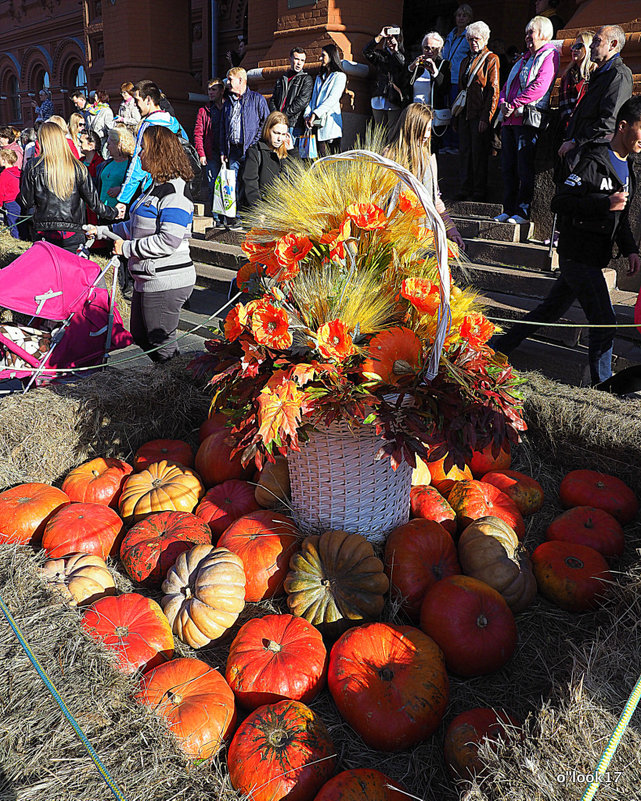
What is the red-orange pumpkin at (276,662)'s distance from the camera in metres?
Result: 1.79

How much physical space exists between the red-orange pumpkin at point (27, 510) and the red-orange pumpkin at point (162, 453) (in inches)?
14.9

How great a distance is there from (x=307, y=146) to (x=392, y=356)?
6.65m

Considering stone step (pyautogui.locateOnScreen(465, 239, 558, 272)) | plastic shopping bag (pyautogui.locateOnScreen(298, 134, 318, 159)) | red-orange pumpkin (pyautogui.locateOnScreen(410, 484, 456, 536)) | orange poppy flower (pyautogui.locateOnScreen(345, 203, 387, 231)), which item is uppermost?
plastic shopping bag (pyautogui.locateOnScreen(298, 134, 318, 159))

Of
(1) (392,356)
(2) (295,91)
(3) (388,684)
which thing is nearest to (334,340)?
(1) (392,356)

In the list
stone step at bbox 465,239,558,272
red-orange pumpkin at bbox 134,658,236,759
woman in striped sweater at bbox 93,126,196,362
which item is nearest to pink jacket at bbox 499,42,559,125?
stone step at bbox 465,239,558,272

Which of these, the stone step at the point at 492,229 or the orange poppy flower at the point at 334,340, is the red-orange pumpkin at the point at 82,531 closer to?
the orange poppy flower at the point at 334,340

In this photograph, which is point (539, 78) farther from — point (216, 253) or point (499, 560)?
point (499, 560)

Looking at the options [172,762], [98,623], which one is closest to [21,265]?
[98,623]

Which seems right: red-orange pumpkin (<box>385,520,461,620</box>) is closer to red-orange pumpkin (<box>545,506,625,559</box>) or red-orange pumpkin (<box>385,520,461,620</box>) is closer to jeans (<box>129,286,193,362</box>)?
red-orange pumpkin (<box>545,506,625,559</box>)

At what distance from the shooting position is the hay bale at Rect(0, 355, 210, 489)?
280 centimetres

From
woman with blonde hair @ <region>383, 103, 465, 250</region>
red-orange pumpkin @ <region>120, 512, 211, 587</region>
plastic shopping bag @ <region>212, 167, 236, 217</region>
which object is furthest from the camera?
plastic shopping bag @ <region>212, 167, 236, 217</region>

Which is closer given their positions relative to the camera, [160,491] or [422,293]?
[422,293]

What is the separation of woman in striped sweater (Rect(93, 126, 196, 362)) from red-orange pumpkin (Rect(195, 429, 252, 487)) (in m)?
1.03

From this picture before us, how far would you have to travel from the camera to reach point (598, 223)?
3.76 meters
